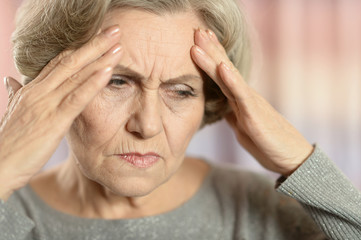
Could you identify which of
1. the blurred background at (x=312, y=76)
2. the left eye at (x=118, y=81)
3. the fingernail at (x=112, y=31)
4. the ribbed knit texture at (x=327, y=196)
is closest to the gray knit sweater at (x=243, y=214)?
the ribbed knit texture at (x=327, y=196)

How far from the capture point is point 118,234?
1604mm

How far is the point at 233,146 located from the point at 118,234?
1.81 metres

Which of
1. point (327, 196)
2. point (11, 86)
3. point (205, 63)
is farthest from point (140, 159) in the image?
point (327, 196)

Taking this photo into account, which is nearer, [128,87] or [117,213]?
[128,87]

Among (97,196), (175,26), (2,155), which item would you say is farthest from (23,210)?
(175,26)

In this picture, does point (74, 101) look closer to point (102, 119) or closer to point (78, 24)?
point (102, 119)

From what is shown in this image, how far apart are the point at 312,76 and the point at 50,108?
8.23 feet

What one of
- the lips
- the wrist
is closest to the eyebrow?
the lips

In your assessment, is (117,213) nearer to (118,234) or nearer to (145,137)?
(118,234)

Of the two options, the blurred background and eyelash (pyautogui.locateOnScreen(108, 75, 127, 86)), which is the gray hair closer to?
eyelash (pyautogui.locateOnScreen(108, 75, 127, 86))

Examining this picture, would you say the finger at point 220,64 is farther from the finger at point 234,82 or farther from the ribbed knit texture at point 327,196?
the ribbed knit texture at point 327,196

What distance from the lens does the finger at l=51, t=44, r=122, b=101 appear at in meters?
1.24

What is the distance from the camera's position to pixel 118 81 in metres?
1.36

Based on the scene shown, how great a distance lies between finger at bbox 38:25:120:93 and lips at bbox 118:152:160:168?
0.28 metres
